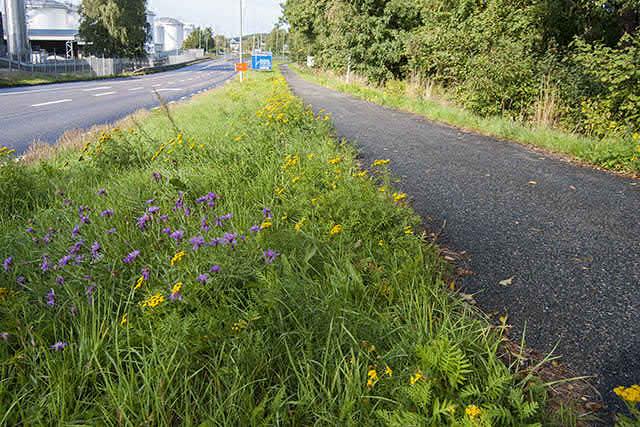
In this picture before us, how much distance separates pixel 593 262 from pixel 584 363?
1279 millimetres

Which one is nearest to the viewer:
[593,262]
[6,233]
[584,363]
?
[584,363]

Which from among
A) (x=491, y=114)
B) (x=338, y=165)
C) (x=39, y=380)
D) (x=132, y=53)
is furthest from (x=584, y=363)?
(x=132, y=53)

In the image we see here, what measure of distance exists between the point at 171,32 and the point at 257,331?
139519 millimetres

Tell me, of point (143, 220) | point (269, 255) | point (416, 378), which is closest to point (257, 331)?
point (269, 255)

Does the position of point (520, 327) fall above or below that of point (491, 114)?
below

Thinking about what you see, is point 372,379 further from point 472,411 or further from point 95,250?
point 95,250

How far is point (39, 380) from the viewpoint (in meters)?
1.84

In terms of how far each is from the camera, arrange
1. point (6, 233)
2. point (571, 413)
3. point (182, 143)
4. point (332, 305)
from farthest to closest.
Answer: point (182, 143), point (6, 233), point (332, 305), point (571, 413)

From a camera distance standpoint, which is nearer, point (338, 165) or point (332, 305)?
point (332, 305)

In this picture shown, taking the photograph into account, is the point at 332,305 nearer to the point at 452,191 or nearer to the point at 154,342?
the point at 154,342

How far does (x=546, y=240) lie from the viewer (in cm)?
335

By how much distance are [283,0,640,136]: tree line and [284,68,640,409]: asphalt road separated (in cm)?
237

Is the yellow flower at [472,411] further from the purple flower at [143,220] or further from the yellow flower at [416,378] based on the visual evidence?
the purple flower at [143,220]

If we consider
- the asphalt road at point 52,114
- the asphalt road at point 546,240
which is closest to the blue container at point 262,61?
the asphalt road at point 52,114
